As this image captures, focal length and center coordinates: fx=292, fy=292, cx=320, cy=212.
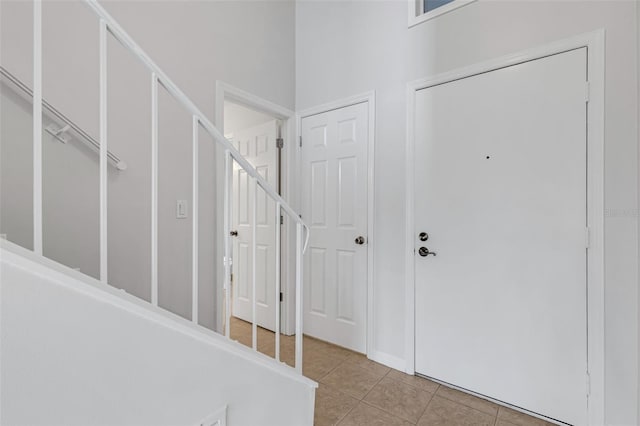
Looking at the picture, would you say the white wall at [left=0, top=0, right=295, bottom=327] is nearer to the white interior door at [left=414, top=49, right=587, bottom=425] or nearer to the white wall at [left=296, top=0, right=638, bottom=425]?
the white wall at [left=296, top=0, right=638, bottom=425]

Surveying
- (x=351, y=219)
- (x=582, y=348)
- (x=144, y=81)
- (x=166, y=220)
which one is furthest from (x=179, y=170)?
(x=582, y=348)

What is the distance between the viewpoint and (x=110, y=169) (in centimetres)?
158

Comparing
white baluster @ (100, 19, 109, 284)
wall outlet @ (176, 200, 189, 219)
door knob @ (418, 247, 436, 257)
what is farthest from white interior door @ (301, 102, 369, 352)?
white baluster @ (100, 19, 109, 284)

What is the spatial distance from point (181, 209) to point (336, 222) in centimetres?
123

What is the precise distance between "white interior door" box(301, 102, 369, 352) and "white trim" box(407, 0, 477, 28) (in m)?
0.66

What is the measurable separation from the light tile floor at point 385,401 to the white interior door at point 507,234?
0.38ft

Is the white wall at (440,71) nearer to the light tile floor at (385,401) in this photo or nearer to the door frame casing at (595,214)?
the door frame casing at (595,214)

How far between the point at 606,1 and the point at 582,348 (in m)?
1.81

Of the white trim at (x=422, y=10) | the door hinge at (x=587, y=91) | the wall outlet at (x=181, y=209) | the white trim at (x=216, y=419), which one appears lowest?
the white trim at (x=216, y=419)

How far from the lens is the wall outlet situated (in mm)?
1886

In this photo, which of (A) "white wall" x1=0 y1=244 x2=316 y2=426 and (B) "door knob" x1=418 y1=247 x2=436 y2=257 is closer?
(A) "white wall" x1=0 y1=244 x2=316 y2=426

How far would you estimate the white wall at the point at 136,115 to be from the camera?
54.9 inches

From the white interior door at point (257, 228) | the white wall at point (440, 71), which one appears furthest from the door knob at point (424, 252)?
the white interior door at point (257, 228)

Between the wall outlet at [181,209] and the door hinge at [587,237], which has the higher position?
the wall outlet at [181,209]
